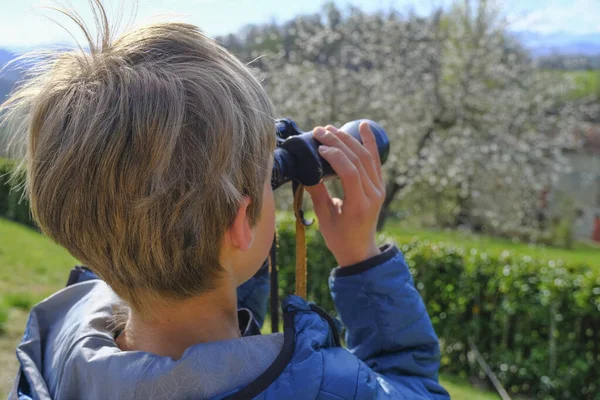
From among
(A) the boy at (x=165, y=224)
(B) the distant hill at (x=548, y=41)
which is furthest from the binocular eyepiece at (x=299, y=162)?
(B) the distant hill at (x=548, y=41)

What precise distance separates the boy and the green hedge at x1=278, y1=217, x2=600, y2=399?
4122 mm

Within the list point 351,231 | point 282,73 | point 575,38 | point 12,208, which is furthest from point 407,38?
point 351,231

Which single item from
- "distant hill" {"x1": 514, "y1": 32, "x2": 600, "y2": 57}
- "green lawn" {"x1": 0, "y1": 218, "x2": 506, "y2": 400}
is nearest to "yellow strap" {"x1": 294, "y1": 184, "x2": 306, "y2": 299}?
"green lawn" {"x1": 0, "y1": 218, "x2": 506, "y2": 400}

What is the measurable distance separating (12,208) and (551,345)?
1141 cm

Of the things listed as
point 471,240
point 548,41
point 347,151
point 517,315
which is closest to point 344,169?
point 347,151

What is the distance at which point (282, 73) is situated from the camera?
1220cm

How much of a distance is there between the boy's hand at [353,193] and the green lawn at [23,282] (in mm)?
2528

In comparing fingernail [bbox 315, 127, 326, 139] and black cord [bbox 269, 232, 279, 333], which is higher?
fingernail [bbox 315, 127, 326, 139]

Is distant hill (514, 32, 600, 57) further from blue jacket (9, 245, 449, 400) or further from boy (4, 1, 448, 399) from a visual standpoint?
boy (4, 1, 448, 399)

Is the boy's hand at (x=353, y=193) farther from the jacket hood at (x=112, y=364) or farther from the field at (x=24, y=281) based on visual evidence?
the field at (x=24, y=281)

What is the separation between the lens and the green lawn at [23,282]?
360cm

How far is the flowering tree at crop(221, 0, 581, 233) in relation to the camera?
36.9 feet

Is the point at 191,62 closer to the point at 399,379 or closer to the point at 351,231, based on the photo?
the point at 351,231

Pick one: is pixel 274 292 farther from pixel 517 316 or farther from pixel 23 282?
pixel 23 282
